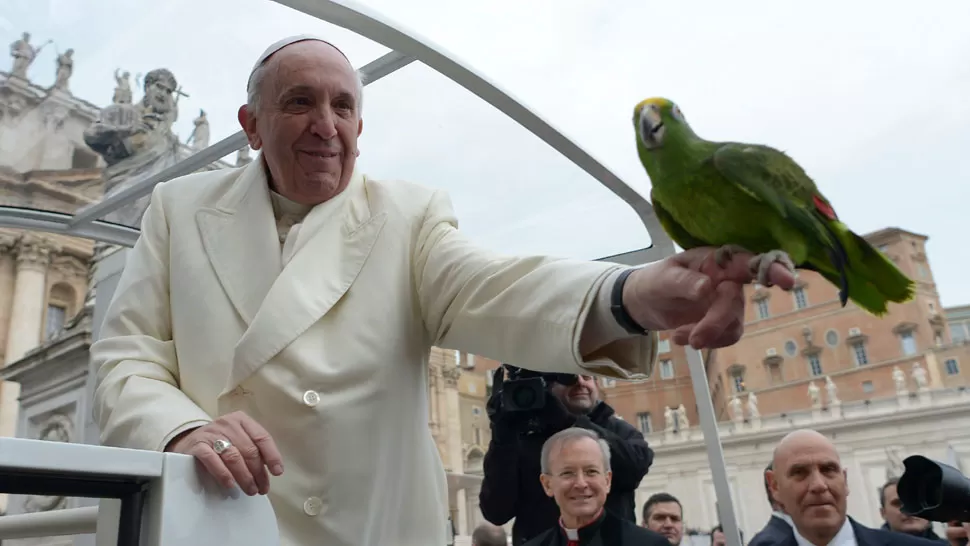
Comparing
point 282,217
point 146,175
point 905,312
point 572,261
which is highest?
point 905,312

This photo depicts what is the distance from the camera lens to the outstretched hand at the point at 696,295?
2.79 ft

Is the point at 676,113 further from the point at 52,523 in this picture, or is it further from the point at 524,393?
the point at 524,393

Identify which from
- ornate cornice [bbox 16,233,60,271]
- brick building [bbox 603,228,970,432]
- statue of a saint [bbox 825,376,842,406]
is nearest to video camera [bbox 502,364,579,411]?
brick building [bbox 603,228,970,432]

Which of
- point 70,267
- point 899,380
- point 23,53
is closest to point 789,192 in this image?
point 23,53

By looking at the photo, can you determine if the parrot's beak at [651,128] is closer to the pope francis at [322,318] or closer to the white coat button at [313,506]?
the pope francis at [322,318]

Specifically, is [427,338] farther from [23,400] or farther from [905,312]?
[905,312]

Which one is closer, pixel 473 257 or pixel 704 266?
pixel 704 266

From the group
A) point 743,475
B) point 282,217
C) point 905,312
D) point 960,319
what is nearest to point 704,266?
point 282,217

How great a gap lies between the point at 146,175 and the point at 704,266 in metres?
3.44

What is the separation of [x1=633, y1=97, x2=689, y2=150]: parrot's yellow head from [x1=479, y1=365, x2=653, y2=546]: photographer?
2267mm

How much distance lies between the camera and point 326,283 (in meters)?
1.46

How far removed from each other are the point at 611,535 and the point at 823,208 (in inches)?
89.0

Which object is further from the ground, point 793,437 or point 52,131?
point 52,131

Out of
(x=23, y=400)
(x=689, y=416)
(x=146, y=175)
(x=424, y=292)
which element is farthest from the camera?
(x=689, y=416)
